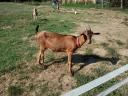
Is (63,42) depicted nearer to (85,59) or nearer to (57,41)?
(57,41)

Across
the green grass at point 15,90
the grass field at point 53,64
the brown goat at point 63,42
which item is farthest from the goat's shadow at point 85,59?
the green grass at point 15,90

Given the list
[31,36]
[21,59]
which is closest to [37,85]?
[21,59]

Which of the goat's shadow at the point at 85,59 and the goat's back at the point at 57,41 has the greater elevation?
the goat's back at the point at 57,41

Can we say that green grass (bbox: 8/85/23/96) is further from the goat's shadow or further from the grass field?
the goat's shadow

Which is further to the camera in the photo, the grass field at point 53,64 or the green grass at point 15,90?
the grass field at point 53,64

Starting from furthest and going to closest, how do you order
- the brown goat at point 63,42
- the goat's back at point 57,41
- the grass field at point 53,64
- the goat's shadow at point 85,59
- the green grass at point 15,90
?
the goat's shadow at point 85,59 < the goat's back at point 57,41 < the brown goat at point 63,42 < the grass field at point 53,64 < the green grass at point 15,90

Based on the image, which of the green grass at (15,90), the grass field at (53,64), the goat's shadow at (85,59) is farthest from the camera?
the goat's shadow at (85,59)

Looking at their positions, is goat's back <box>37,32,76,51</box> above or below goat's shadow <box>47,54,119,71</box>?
above

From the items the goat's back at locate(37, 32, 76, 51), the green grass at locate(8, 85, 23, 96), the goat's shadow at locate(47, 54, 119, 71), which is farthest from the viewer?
the goat's shadow at locate(47, 54, 119, 71)

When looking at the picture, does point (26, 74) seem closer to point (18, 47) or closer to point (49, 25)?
point (18, 47)

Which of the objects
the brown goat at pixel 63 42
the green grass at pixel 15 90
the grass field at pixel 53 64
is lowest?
the green grass at pixel 15 90

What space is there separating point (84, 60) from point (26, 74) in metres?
2.59

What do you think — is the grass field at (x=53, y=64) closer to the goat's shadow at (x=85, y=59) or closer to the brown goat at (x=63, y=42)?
the goat's shadow at (x=85, y=59)

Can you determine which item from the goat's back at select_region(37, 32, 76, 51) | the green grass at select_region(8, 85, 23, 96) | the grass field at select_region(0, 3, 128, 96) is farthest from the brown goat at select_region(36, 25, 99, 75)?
the green grass at select_region(8, 85, 23, 96)
